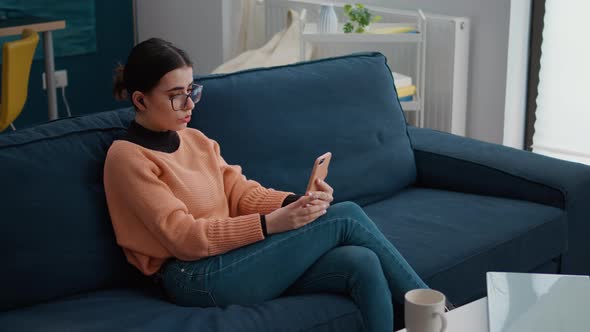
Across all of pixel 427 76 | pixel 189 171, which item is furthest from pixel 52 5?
pixel 189 171

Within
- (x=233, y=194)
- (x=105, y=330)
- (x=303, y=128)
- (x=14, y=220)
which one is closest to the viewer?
(x=105, y=330)

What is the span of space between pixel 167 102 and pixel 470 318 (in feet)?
2.79

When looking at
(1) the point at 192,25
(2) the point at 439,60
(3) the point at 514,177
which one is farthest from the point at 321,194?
(1) the point at 192,25

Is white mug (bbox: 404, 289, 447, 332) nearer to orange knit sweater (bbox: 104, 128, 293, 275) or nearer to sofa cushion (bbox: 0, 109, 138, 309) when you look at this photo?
orange knit sweater (bbox: 104, 128, 293, 275)

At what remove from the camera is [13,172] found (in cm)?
202

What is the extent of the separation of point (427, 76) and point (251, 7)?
1.24 metres

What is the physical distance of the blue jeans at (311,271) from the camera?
79.7 inches

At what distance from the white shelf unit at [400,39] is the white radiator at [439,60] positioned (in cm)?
8

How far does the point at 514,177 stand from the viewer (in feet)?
9.08

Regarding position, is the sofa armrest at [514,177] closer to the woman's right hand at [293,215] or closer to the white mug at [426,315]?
the woman's right hand at [293,215]

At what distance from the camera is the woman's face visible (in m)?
2.09

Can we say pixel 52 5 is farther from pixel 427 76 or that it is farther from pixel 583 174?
pixel 583 174

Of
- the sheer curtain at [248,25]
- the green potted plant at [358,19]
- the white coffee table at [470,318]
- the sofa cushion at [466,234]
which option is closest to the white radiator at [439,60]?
the green potted plant at [358,19]

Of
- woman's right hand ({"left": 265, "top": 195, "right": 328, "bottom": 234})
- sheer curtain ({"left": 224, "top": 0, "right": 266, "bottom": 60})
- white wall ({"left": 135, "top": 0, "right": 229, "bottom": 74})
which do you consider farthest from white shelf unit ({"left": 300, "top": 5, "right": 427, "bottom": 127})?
woman's right hand ({"left": 265, "top": 195, "right": 328, "bottom": 234})
